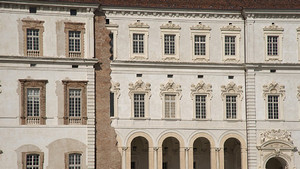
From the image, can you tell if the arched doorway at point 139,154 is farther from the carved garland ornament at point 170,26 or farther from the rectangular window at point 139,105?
the carved garland ornament at point 170,26

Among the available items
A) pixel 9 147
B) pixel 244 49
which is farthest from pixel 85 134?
pixel 244 49

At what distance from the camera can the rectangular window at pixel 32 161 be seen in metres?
51.4

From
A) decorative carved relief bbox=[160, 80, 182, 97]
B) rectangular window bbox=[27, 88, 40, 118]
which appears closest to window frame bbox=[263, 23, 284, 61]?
decorative carved relief bbox=[160, 80, 182, 97]

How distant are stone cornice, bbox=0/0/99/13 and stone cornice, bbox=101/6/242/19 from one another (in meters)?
1.35

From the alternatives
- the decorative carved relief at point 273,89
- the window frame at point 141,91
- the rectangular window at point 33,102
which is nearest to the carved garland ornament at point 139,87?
A: the window frame at point 141,91

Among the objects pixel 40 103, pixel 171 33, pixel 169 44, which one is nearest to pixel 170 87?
pixel 169 44

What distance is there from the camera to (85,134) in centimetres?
5250

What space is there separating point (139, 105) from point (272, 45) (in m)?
10.8

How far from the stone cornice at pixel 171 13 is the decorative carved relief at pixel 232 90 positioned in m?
5.09

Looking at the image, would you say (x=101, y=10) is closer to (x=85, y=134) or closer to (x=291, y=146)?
(x=85, y=134)

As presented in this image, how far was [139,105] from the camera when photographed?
54.5 m

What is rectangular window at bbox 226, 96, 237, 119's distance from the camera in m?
55.7

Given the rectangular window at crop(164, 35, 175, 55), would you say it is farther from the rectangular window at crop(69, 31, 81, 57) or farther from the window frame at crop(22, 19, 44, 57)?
the window frame at crop(22, 19, 44, 57)

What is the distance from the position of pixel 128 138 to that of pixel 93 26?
8.20m
